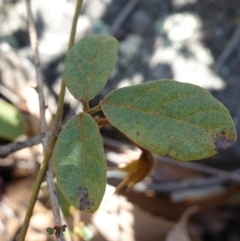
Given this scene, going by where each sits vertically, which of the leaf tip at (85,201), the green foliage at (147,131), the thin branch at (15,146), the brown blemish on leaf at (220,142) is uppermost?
the green foliage at (147,131)

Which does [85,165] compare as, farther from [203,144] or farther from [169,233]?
[169,233]

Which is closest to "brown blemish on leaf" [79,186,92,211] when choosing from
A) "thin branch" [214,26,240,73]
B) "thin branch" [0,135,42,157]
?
"thin branch" [0,135,42,157]

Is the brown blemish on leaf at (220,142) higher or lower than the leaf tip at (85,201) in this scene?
higher

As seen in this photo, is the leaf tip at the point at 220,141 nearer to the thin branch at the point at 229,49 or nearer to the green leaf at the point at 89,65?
the green leaf at the point at 89,65

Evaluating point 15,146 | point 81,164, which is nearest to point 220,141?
point 81,164

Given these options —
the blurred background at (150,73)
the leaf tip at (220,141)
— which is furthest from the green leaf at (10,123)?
the leaf tip at (220,141)
